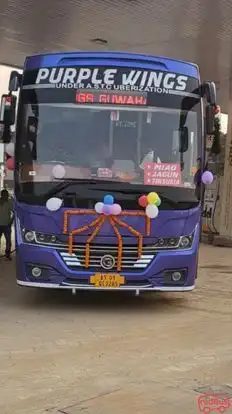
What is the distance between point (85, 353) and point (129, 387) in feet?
3.92

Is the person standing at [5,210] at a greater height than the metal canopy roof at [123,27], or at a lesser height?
lesser

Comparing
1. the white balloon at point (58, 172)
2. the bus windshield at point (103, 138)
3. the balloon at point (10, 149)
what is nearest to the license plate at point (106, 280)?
the bus windshield at point (103, 138)

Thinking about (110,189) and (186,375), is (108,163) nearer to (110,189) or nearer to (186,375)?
(110,189)

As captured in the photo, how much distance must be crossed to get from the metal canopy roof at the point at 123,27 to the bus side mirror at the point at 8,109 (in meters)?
3.75

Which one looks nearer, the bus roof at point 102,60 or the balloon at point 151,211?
the balloon at point 151,211

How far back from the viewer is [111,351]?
257 inches

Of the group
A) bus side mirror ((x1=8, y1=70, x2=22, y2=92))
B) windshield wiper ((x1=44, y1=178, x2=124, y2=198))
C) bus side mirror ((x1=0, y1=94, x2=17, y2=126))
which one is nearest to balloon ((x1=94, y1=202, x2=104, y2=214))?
windshield wiper ((x1=44, y1=178, x2=124, y2=198))

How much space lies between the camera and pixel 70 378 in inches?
218

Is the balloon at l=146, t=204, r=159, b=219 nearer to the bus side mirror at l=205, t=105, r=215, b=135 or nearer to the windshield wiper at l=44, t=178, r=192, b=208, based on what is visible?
the windshield wiper at l=44, t=178, r=192, b=208

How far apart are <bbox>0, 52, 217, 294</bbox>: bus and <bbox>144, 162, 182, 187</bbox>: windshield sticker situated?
0.01 m

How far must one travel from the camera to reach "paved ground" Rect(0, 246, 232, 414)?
16.3ft

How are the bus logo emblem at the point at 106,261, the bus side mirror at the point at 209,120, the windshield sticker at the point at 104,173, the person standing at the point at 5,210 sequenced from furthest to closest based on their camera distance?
the person standing at the point at 5,210 → the bus side mirror at the point at 209,120 → the windshield sticker at the point at 104,173 → the bus logo emblem at the point at 106,261

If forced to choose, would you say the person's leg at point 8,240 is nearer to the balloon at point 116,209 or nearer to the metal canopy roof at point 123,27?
the metal canopy roof at point 123,27

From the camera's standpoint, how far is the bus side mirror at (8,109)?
28.0 feet
